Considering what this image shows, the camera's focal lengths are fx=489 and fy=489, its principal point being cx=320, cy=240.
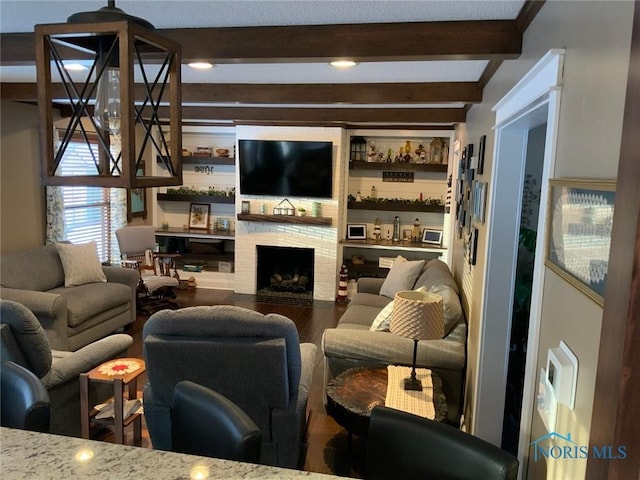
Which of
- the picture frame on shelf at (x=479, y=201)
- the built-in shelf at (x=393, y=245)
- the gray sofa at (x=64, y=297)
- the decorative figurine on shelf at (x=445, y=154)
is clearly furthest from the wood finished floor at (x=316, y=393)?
the decorative figurine on shelf at (x=445, y=154)

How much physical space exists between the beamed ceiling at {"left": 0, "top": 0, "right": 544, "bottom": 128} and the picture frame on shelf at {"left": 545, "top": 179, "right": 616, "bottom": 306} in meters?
0.87

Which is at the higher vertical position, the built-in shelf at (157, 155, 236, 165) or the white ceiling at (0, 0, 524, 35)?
the white ceiling at (0, 0, 524, 35)

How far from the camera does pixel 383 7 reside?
79.3 inches

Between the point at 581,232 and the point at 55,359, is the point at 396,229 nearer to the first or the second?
the point at 55,359

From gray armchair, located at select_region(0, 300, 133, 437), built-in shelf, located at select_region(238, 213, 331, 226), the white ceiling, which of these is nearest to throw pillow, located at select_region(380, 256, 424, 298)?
built-in shelf, located at select_region(238, 213, 331, 226)

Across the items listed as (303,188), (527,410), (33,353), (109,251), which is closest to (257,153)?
(303,188)

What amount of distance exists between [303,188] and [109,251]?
275cm

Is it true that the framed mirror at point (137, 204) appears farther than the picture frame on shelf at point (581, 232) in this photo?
Yes

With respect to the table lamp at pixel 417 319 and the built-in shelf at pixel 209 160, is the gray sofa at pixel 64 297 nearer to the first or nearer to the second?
the built-in shelf at pixel 209 160

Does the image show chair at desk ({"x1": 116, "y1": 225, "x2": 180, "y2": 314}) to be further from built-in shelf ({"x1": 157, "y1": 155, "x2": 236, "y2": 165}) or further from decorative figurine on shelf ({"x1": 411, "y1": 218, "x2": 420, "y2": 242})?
decorative figurine on shelf ({"x1": 411, "y1": 218, "x2": 420, "y2": 242})

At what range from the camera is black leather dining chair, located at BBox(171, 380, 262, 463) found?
129 centimetres

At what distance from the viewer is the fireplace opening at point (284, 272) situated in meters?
6.89

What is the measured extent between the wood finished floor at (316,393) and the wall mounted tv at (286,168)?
149 centimetres

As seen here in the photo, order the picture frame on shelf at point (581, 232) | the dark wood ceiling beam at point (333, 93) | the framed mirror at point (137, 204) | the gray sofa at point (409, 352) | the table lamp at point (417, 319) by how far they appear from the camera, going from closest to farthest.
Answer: the picture frame on shelf at point (581, 232), the table lamp at point (417, 319), the gray sofa at point (409, 352), the dark wood ceiling beam at point (333, 93), the framed mirror at point (137, 204)
